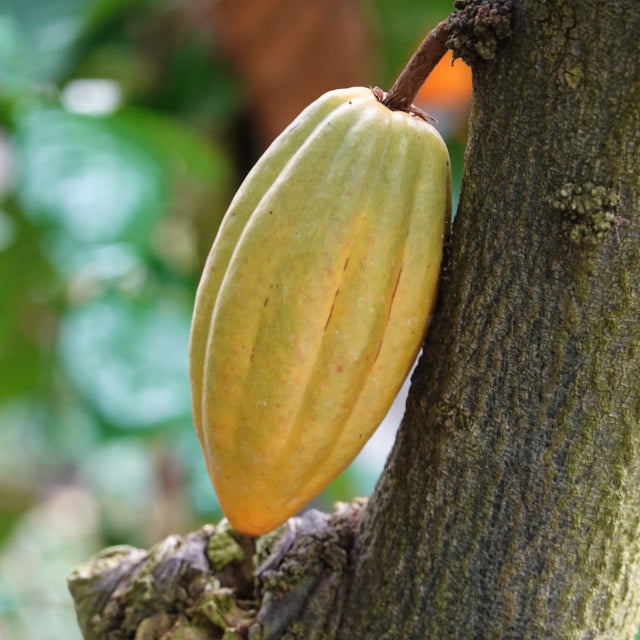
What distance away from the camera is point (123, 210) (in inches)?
65.9

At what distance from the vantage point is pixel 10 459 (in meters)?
2.93

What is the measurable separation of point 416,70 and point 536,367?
27 cm

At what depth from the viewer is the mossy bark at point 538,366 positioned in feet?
1.85

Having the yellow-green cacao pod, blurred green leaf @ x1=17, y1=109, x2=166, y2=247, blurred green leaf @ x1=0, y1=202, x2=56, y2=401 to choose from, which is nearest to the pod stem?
the yellow-green cacao pod

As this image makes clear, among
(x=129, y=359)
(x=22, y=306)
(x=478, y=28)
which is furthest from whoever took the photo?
(x=22, y=306)

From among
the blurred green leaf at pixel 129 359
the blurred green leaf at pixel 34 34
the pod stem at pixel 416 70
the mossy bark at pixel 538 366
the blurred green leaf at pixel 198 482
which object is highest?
the blurred green leaf at pixel 34 34

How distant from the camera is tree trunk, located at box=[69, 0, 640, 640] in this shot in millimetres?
564

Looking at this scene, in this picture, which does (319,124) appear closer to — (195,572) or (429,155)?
(429,155)

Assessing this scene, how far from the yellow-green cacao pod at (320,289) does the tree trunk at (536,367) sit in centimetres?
4

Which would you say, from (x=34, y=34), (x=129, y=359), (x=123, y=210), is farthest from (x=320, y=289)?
(x=34, y=34)

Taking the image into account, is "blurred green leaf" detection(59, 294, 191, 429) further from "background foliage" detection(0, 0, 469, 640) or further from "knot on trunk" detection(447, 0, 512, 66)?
"knot on trunk" detection(447, 0, 512, 66)

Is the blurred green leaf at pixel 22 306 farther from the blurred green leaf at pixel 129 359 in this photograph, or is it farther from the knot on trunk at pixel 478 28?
the knot on trunk at pixel 478 28

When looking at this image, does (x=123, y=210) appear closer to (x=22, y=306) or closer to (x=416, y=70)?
(x=22, y=306)

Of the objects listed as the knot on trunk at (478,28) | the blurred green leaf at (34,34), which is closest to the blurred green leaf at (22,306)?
the blurred green leaf at (34,34)
